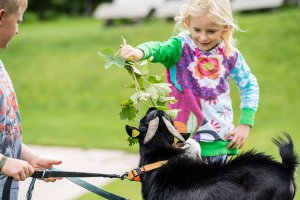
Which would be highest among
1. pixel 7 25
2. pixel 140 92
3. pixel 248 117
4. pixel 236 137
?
pixel 7 25

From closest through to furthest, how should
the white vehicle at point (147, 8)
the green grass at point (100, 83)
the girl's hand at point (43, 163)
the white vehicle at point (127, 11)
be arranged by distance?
the girl's hand at point (43, 163) < the green grass at point (100, 83) < the white vehicle at point (147, 8) < the white vehicle at point (127, 11)

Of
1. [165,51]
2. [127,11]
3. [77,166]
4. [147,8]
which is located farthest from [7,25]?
[147,8]

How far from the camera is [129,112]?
11.0 ft

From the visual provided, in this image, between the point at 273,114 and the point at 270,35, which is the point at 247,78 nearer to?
→ the point at 273,114

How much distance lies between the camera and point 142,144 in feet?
10.6

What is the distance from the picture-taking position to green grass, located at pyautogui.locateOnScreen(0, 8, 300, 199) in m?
8.70

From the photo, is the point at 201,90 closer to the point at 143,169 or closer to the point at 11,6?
the point at 143,169

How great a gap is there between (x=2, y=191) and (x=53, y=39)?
47.0 feet

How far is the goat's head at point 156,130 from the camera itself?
10.3ft

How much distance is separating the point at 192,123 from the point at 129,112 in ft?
2.10

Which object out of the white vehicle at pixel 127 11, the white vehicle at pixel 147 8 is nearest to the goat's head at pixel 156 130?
the white vehicle at pixel 147 8

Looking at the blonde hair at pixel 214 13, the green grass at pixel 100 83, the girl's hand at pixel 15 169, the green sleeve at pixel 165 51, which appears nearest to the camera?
the girl's hand at pixel 15 169

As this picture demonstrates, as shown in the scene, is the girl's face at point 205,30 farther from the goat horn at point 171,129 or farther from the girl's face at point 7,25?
the girl's face at point 7,25

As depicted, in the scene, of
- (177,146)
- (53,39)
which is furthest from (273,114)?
(53,39)
